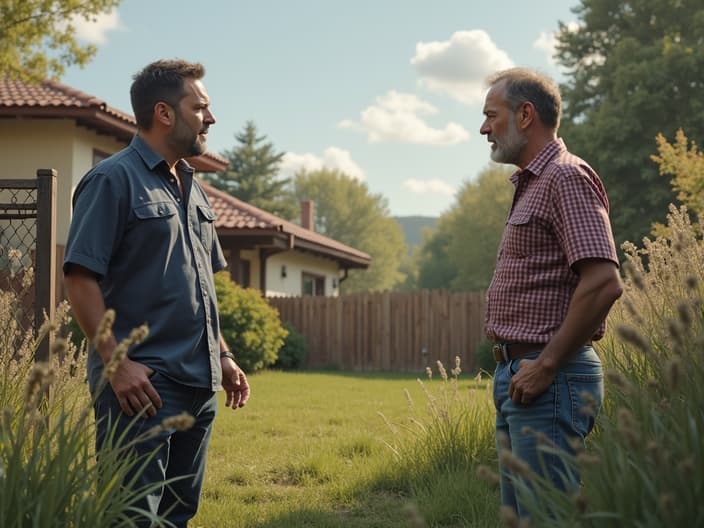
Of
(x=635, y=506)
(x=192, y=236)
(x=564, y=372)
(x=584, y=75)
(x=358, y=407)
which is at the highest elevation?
(x=584, y=75)

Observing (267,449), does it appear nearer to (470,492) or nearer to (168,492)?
(470,492)

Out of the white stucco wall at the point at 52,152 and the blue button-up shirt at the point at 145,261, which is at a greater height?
the white stucco wall at the point at 52,152

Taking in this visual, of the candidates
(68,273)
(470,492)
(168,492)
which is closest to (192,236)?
(68,273)

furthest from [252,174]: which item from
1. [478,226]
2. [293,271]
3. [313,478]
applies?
[313,478]

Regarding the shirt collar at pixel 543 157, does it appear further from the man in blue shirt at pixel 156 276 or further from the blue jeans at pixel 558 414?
the man in blue shirt at pixel 156 276

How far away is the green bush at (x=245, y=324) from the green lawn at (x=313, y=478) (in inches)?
210

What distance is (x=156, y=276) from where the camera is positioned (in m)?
3.03

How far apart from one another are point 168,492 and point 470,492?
228cm

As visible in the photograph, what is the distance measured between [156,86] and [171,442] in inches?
57.9

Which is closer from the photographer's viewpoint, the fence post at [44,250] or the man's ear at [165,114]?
the man's ear at [165,114]

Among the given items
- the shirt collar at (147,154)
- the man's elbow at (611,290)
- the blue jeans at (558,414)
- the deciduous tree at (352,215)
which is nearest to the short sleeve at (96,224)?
the shirt collar at (147,154)

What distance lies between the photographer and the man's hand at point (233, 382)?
3.60 m

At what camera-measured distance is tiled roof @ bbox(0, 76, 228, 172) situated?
48.3 feet

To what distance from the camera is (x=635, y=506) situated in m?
1.84
